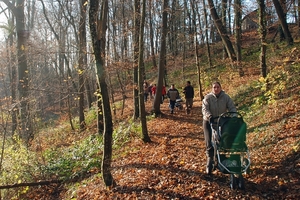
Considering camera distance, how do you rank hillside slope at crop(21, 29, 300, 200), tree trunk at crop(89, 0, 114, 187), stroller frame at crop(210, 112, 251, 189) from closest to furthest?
stroller frame at crop(210, 112, 251, 189)
hillside slope at crop(21, 29, 300, 200)
tree trunk at crop(89, 0, 114, 187)

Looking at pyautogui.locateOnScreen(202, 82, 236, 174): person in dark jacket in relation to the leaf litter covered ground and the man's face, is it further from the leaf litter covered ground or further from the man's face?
the leaf litter covered ground

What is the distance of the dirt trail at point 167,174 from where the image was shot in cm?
556

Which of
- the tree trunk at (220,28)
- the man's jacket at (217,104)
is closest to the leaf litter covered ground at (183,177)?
the man's jacket at (217,104)

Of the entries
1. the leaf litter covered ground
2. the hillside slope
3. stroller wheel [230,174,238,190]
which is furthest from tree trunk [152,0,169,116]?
stroller wheel [230,174,238,190]

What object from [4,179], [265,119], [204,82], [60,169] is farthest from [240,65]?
[4,179]

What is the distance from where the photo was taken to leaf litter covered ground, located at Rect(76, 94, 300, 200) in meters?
5.27

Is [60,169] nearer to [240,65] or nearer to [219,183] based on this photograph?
[219,183]

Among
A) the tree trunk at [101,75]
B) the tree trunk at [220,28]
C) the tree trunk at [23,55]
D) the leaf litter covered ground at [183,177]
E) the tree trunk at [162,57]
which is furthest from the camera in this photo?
the tree trunk at [220,28]

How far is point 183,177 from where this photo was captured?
6.35 meters

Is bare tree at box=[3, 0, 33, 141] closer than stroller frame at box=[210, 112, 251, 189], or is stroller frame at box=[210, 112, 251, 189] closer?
stroller frame at box=[210, 112, 251, 189]

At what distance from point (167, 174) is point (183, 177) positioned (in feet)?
1.80

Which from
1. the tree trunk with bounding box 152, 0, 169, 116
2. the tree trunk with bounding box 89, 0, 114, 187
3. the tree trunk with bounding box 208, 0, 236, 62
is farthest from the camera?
the tree trunk with bounding box 208, 0, 236, 62

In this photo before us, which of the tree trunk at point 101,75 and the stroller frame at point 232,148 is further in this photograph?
Answer: the tree trunk at point 101,75

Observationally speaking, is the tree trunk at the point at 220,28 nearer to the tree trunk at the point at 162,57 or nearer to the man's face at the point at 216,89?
the tree trunk at the point at 162,57
